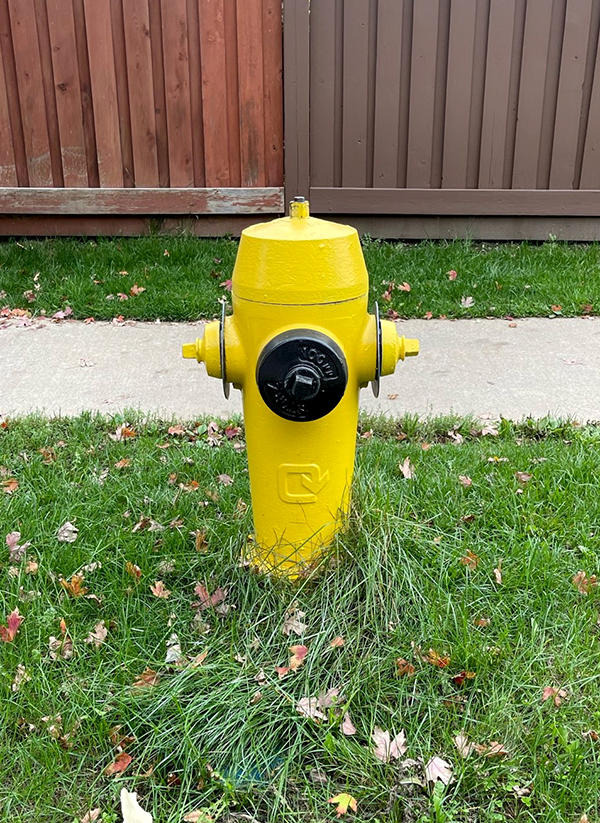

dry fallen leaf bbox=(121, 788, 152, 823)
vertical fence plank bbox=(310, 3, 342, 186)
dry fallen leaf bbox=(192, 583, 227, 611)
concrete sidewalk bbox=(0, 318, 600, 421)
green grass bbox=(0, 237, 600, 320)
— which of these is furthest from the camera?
vertical fence plank bbox=(310, 3, 342, 186)

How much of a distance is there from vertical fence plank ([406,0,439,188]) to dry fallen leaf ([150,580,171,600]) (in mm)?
4762

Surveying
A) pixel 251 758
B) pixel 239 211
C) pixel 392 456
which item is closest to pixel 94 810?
pixel 251 758

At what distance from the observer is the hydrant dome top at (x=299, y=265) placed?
7.01 feet

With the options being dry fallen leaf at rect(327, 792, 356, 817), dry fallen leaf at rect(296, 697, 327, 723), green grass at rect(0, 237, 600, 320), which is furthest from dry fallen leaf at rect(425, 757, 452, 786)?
green grass at rect(0, 237, 600, 320)

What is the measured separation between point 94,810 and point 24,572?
0.95 meters

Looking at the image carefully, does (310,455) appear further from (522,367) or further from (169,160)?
(169,160)

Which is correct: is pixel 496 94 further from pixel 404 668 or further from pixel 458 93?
pixel 404 668

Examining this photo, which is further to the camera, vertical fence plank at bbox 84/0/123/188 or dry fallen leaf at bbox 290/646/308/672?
vertical fence plank at bbox 84/0/123/188

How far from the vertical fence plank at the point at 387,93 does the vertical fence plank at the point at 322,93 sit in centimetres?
35

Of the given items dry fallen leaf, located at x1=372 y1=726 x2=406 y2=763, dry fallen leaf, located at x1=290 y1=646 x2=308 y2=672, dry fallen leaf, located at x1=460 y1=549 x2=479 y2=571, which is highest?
dry fallen leaf, located at x1=290 y1=646 x2=308 y2=672

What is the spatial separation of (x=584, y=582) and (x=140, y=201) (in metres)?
4.89

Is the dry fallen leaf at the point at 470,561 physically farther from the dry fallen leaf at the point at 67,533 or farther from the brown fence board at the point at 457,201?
the brown fence board at the point at 457,201

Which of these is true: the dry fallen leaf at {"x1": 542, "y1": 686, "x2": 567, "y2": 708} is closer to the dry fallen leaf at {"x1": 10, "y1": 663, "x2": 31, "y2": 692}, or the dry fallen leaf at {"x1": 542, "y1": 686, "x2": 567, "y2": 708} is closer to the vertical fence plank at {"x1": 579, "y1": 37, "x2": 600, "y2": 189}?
the dry fallen leaf at {"x1": 10, "y1": 663, "x2": 31, "y2": 692}

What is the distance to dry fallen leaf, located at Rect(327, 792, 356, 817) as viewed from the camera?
1911mm
